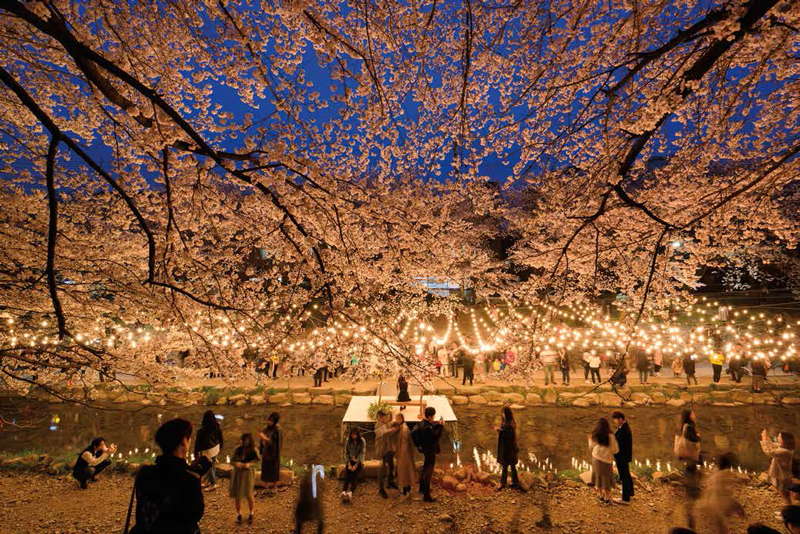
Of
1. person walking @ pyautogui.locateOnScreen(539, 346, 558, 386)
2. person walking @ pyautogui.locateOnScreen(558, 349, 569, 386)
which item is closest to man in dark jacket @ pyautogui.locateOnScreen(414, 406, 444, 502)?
person walking @ pyautogui.locateOnScreen(539, 346, 558, 386)

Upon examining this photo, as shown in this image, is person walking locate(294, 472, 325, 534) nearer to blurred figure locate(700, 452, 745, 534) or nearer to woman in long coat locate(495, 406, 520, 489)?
woman in long coat locate(495, 406, 520, 489)

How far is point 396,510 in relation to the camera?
5188 mm

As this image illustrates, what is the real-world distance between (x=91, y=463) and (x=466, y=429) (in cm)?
774

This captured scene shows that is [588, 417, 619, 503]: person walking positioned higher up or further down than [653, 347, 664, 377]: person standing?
further down

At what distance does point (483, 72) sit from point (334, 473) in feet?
22.3

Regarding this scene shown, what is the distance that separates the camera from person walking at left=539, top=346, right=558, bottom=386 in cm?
1239

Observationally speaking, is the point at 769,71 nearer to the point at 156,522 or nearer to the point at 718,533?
the point at 718,533

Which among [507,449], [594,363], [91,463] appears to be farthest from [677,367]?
[91,463]

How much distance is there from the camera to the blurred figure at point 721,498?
3799 mm

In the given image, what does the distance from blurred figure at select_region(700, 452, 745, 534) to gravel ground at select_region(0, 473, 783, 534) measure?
99 cm

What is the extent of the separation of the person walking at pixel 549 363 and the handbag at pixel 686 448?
6974 millimetres

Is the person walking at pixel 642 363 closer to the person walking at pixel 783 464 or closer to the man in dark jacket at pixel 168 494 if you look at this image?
the person walking at pixel 783 464

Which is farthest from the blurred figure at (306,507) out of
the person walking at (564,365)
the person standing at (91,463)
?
the person walking at (564,365)

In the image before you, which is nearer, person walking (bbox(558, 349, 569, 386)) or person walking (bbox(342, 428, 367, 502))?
person walking (bbox(342, 428, 367, 502))
